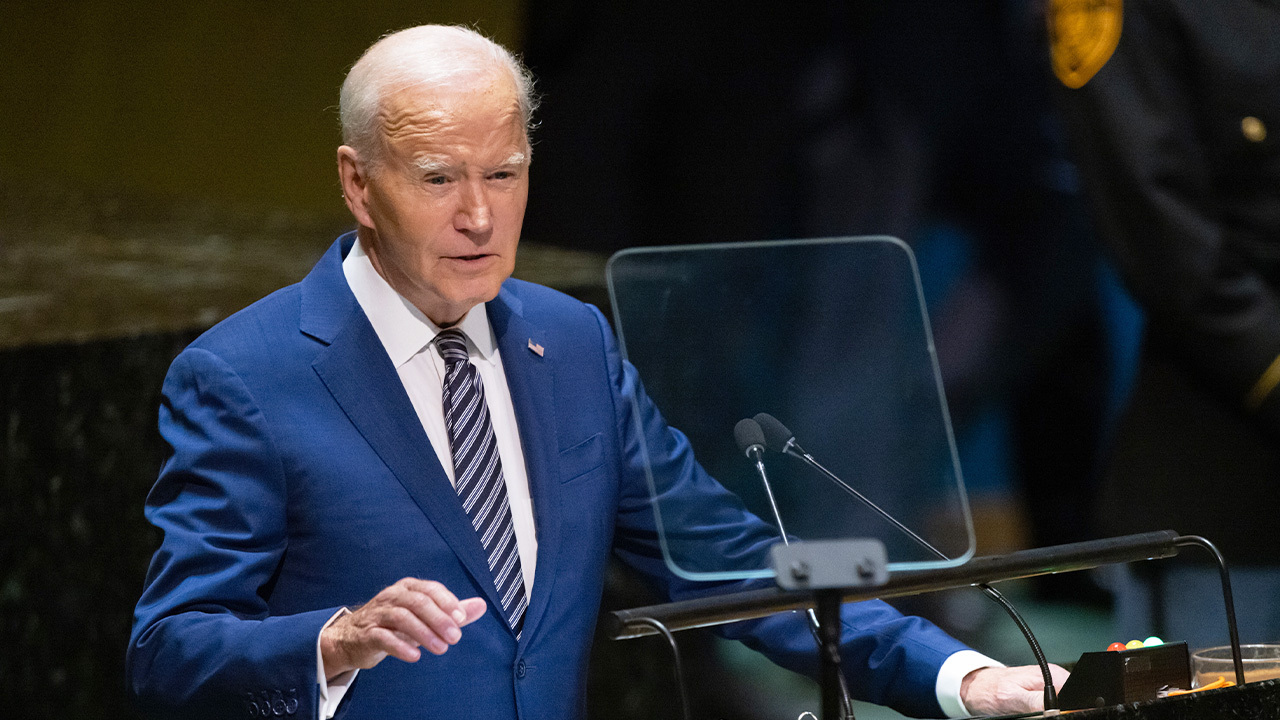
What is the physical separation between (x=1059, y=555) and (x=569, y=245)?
5.81 ft

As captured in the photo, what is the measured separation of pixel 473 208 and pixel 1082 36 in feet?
5.58

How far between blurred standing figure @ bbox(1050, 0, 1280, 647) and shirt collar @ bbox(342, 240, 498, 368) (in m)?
1.59

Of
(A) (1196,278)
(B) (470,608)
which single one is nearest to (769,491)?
(B) (470,608)

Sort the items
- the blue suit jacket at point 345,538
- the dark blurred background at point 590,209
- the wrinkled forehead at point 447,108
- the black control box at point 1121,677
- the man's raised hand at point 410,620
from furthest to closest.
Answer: the dark blurred background at point 590,209, the wrinkled forehead at point 447,108, the blue suit jacket at point 345,538, the black control box at point 1121,677, the man's raised hand at point 410,620

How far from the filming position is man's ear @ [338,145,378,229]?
157cm

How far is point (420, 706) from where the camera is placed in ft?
4.90

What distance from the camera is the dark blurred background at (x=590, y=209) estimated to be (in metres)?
2.42

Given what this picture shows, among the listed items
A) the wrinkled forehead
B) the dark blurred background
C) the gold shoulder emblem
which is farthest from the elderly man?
the gold shoulder emblem

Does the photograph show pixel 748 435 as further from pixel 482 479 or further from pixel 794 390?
pixel 482 479

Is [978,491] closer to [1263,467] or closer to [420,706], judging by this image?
[1263,467]

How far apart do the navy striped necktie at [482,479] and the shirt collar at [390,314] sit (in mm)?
36

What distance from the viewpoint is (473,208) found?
1511 millimetres

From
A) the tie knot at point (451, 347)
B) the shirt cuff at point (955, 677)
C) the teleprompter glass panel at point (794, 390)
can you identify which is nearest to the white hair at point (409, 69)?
the tie knot at point (451, 347)

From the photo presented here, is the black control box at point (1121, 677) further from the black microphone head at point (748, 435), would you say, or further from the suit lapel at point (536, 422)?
the suit lapel at point (536, 422)
